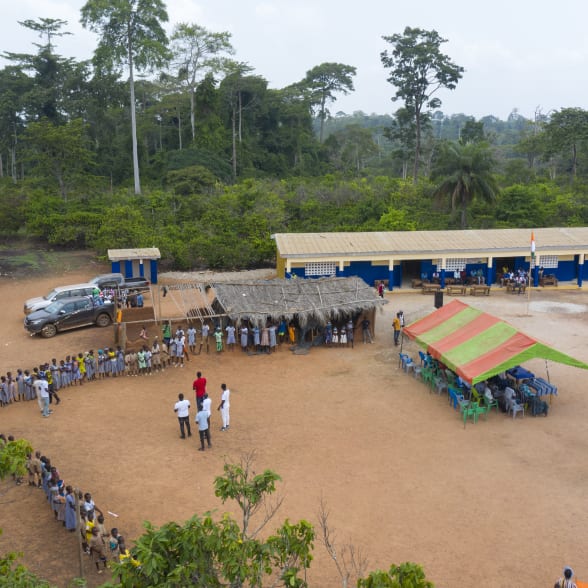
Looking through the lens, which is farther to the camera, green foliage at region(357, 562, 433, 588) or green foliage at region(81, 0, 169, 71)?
green foliage at region(81, 0, 169, 71)

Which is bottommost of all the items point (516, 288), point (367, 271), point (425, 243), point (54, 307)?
point (516, 288)

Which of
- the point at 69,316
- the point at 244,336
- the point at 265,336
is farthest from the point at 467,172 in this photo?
the point at 69,316

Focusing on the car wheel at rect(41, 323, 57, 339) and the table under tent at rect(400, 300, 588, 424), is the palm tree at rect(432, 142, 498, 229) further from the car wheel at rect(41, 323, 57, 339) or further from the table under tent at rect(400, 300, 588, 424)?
the car wheel at rect(41, 323, 57, 339)

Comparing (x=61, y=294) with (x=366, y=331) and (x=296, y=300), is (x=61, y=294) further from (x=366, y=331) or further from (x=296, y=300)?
(x=366, y=331)

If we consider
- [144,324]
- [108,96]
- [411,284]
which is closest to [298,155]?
[108,96]

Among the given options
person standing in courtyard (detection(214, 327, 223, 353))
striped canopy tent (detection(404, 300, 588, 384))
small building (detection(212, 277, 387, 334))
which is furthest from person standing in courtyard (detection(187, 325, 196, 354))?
striped canopy tent (detection(404, 300, 588, 384))

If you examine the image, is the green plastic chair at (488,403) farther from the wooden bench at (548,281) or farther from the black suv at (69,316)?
the wooden bench at (548,281)

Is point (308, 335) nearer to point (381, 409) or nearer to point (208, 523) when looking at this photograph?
point (381, 409)

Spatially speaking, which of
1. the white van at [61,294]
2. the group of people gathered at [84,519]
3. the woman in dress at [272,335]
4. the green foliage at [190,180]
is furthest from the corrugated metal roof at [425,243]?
the group of people gathered at [84,519]
